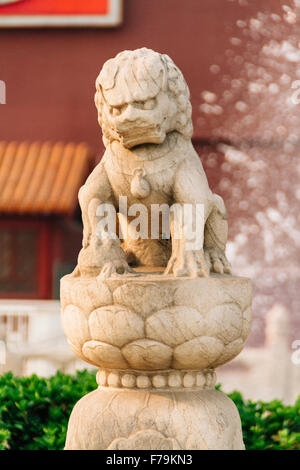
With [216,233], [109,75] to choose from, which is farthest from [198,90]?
[109,75]

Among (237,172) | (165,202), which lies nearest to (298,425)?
(165,202)

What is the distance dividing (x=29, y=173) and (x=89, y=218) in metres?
5.28

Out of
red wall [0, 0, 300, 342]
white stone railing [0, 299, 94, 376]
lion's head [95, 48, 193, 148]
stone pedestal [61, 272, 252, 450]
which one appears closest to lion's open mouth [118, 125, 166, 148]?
lion's head [95, 48, 193, 148]

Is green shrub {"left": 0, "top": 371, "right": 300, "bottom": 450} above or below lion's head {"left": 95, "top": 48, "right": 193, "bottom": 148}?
below

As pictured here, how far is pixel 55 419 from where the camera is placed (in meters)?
3.53

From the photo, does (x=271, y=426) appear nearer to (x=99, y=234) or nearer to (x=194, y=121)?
(x=99, y=234)

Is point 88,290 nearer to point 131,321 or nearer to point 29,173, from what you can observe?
point 131,321

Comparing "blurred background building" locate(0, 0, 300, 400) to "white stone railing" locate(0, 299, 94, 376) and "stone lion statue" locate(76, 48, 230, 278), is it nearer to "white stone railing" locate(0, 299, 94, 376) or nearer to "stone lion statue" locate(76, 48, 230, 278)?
"white stone railing" locate(0, 299, 94, 376)

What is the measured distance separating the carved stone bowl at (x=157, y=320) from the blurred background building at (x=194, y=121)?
4541mm

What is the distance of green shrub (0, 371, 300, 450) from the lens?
330 centimetres

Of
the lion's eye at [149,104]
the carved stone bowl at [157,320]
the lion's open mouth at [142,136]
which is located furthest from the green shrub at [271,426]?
the lion's eye at [149,104]

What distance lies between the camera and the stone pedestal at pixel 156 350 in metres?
2.37

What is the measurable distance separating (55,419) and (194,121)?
15.3 feet

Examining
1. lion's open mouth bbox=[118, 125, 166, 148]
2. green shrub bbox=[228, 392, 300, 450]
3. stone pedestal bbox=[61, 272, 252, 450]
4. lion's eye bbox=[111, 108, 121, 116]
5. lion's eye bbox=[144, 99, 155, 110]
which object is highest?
lion's eye bbox=[144, 99, 155, 110]
